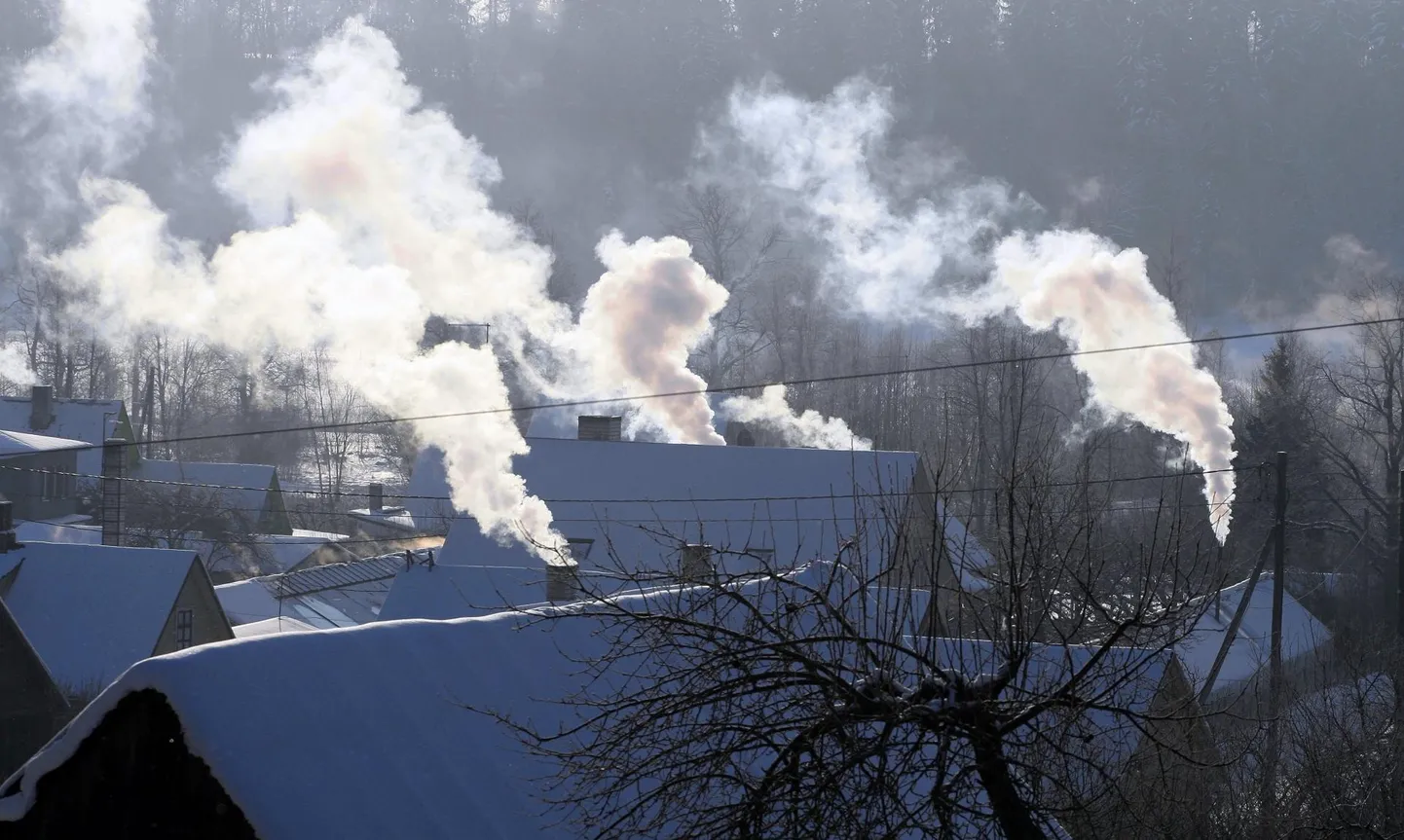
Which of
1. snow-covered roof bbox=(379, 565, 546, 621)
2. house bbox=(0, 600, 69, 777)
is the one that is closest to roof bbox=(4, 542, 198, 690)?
house bbox=(0, 600, 69, 777)

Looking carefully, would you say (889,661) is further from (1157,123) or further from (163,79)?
(163,79)

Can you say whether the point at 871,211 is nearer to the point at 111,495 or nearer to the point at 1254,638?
the point at 111,495

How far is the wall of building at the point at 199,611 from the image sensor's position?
25.6 m

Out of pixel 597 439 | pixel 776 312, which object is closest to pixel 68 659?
pixel 597 439

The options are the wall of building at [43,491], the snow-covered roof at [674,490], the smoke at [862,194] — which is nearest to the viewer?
the snow-covered roof at [674,490]

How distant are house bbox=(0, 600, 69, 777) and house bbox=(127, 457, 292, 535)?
21.1 metres

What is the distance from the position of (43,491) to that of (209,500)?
536cm

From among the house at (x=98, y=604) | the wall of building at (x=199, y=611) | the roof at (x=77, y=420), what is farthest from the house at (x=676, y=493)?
the roof at (x=77, y=420)

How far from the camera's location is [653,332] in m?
38.9

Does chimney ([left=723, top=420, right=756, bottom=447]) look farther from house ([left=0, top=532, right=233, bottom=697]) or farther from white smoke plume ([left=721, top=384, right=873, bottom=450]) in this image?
house ([left=0, top=532, right=233, bottom=697])

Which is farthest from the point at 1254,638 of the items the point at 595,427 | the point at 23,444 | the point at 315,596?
the point at 23,444

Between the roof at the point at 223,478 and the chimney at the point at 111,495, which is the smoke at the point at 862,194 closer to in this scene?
the roof at the point at 223,478

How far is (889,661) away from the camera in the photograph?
24.5 ft

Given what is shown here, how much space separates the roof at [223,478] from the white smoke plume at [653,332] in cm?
1453
